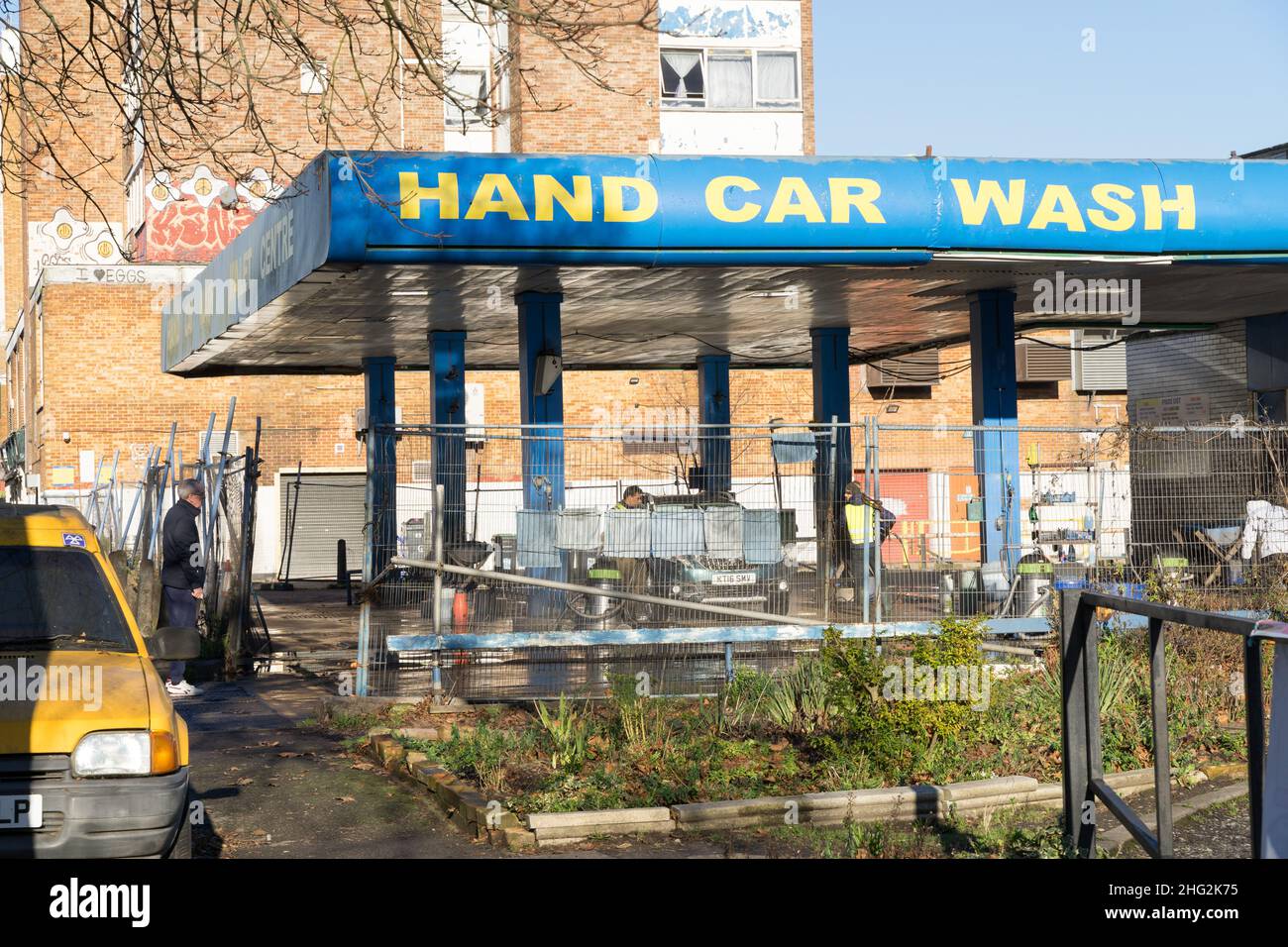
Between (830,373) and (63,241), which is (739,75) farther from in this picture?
(63,241)

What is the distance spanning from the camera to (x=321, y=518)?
1374 inches

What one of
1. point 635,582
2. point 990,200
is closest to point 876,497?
point 635,582

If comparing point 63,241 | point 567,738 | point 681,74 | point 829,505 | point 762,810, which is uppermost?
point 681,74

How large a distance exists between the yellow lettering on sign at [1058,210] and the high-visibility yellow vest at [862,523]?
11.2ft

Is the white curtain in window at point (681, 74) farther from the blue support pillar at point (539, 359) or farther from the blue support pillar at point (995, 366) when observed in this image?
the blue support pillar at point (539, 359)

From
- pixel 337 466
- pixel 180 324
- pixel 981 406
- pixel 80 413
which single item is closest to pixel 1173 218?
pixel 981 406

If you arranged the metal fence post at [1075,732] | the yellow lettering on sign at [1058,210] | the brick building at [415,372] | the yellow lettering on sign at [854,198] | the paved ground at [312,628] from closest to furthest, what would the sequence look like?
the metal fence post at [1075,732] < the yellow lettering on sign at [854,198] < the yellow lettering on sign at [1058,210] < the paved ground at [312,628] < the brick building at [415,372]

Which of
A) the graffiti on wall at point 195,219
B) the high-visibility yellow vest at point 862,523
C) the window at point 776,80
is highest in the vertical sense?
the window at point 776,80

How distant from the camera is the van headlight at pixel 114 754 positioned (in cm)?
603

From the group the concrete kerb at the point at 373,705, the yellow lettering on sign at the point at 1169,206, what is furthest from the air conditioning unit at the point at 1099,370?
the concrete kerb at the point at 373,705

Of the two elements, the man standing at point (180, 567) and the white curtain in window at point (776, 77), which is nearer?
the man standing at point (180, 567)

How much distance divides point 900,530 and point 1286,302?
23.2 feet

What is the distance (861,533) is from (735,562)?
1.54 meters
